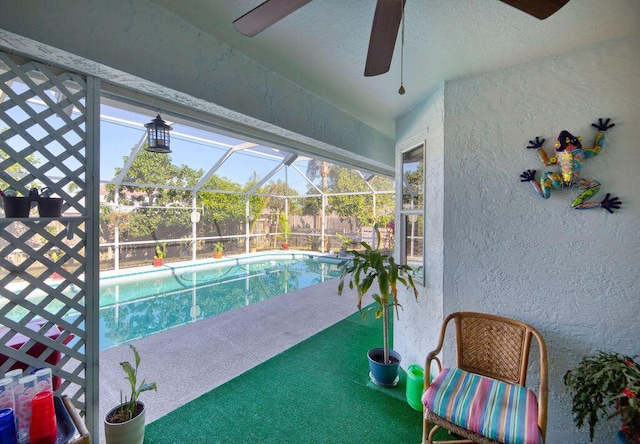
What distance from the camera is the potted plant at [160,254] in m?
7.89

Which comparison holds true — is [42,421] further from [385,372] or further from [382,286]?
[385,372]

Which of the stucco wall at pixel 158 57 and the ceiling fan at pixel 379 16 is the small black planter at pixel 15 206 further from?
the ceiling fan at pixel 379 16

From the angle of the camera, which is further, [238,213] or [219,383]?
[238,213]

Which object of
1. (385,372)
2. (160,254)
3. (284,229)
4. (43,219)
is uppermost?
(43,219)

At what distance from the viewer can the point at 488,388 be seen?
1688 millimetres

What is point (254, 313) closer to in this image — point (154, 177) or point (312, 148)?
point (312, 148)

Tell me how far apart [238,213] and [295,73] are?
820 centimetres

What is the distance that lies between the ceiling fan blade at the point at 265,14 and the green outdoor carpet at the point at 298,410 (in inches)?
95.3

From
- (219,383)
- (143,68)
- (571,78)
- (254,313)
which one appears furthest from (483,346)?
(254,313)

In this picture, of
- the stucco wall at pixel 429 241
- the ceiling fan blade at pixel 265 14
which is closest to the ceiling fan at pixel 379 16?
the ceiling fan blade at pixel 265 14

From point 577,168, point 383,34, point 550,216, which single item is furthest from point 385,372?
point 383,34

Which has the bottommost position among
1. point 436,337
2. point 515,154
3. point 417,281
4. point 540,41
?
point 436,337

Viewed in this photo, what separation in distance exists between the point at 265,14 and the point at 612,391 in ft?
7.77

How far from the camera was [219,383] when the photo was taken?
8.26ft
